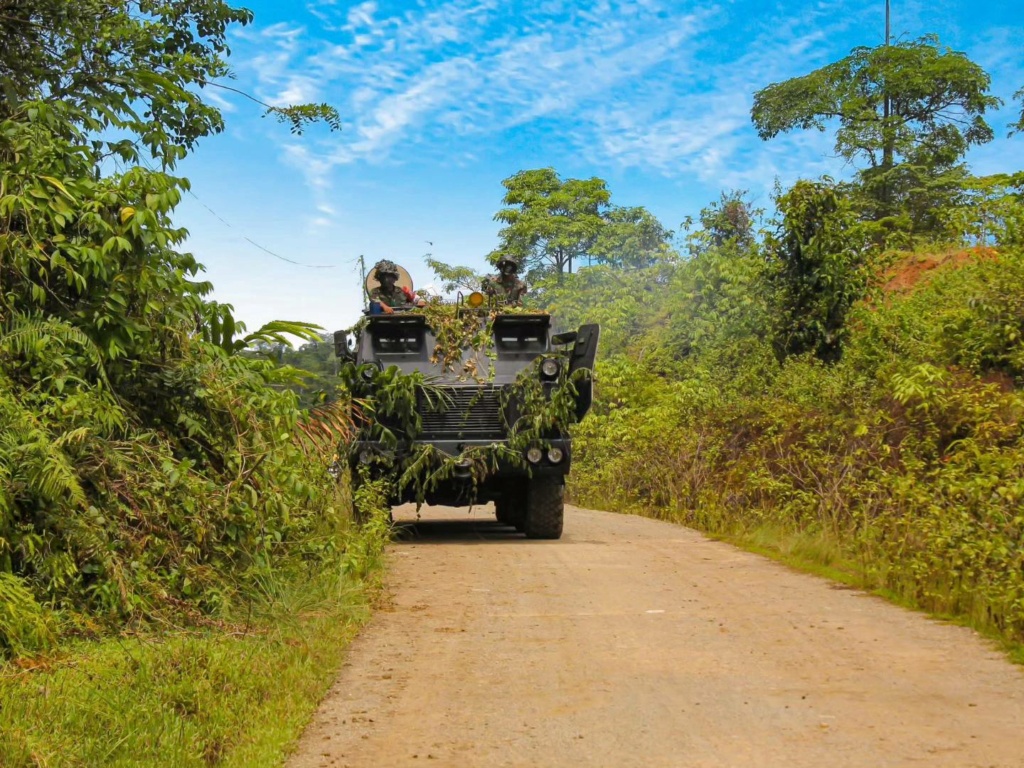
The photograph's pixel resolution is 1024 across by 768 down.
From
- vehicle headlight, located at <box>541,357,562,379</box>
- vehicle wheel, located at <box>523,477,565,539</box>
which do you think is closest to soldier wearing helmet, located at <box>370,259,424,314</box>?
vehicle headlight, located at <box>541,357,562,379</box>

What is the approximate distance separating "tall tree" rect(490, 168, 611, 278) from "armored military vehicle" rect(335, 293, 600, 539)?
1173 inches

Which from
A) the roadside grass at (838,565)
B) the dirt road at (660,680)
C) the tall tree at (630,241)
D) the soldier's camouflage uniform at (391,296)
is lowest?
the dirt road at (660,680)

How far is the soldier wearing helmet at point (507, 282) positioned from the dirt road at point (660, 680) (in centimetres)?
485

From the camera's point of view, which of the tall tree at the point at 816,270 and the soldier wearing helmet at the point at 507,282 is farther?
the tall tree at the point at 816,270

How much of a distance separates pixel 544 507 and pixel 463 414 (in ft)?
4.51

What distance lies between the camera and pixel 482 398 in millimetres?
12203

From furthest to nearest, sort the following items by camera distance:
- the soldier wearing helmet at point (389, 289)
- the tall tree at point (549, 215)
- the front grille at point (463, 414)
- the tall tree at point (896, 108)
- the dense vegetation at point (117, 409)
Result: the tall tree at point (549, 215), the tall tree at point (896, 108), the soldier wearing helmet at point (389, 289), the front grille at point (463, 414), the dense vegetation at point (117, 409)

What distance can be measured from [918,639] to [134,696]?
4391mm

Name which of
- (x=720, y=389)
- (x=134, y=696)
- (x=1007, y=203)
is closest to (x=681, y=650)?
(x=134, y=696)

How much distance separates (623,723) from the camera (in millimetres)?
5086

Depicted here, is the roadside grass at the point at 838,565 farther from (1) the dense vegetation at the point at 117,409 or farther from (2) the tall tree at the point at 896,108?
(2) the tall tree at the point at 896,108

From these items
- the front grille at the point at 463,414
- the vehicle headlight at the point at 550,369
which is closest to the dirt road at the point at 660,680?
the front grille at the point at 463,414

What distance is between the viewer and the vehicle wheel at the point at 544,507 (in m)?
12.4

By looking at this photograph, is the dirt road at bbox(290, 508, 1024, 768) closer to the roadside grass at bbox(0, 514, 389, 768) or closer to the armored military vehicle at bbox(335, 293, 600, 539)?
the roadside grass at bbox(0, 514, 389, 768)
